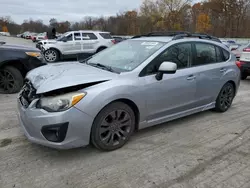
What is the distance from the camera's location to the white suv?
43.5 feet

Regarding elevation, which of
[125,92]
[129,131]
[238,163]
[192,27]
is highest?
[192,27]

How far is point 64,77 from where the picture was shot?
3020mm

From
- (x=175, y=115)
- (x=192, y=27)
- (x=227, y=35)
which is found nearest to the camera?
(x=175, y=115)

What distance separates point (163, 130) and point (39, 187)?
215 centimetres

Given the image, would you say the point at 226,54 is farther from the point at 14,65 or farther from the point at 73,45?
the point at 73,45

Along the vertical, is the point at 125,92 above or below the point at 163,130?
above

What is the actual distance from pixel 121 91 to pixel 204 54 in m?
2.07

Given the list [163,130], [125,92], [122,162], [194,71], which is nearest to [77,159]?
[122,162]

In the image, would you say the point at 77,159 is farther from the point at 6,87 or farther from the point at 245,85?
the point at 245,85

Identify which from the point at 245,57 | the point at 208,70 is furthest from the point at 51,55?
the point at 208,70

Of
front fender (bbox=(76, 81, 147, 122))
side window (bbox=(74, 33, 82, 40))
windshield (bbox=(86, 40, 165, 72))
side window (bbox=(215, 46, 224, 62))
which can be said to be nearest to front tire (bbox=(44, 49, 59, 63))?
side window (bbox=(74, 33, 82, 40))

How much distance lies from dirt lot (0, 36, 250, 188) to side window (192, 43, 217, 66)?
3.86 ft

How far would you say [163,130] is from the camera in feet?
12.9

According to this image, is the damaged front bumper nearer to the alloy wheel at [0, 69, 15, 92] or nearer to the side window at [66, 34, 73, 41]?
the alloy wheel at [0, 69, 15, 92]
